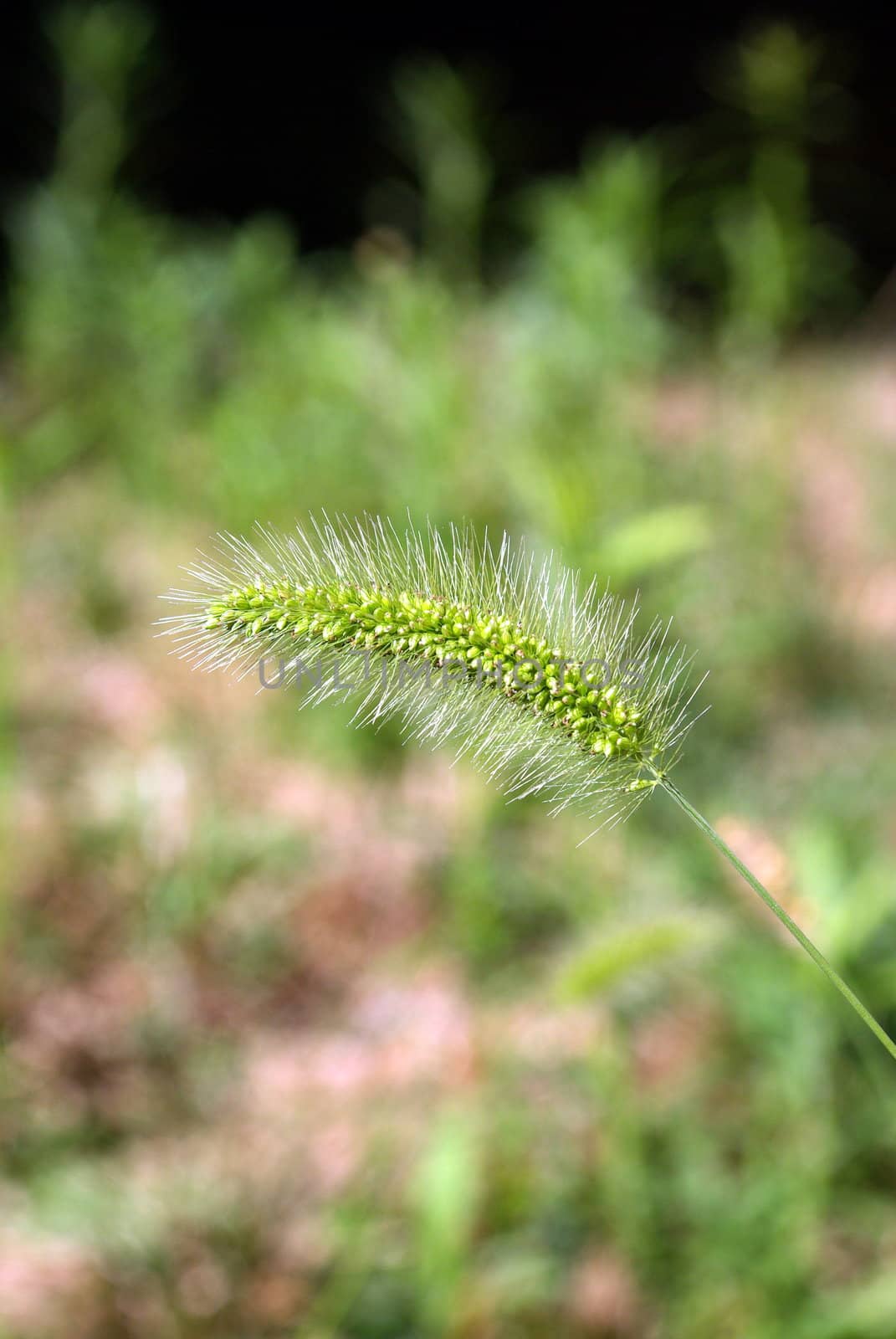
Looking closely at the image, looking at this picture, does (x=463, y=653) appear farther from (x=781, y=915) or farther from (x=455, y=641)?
(x=781, y=915)

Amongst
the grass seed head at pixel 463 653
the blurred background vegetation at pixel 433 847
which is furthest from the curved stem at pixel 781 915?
the blurred background vegetation at pixel 433 847

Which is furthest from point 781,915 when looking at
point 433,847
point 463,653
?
point 433,847

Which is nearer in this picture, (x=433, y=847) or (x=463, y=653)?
(x=463, y=653)

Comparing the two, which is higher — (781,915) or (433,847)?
(433,847)

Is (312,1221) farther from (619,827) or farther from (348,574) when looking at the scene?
(348,574)

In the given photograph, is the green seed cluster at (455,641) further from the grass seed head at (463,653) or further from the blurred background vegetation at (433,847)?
the blurred background vegetation at (433,847)

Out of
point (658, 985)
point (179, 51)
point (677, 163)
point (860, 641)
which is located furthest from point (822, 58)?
point (658, 985)

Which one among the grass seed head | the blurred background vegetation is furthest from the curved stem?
the blurred background vegetation
